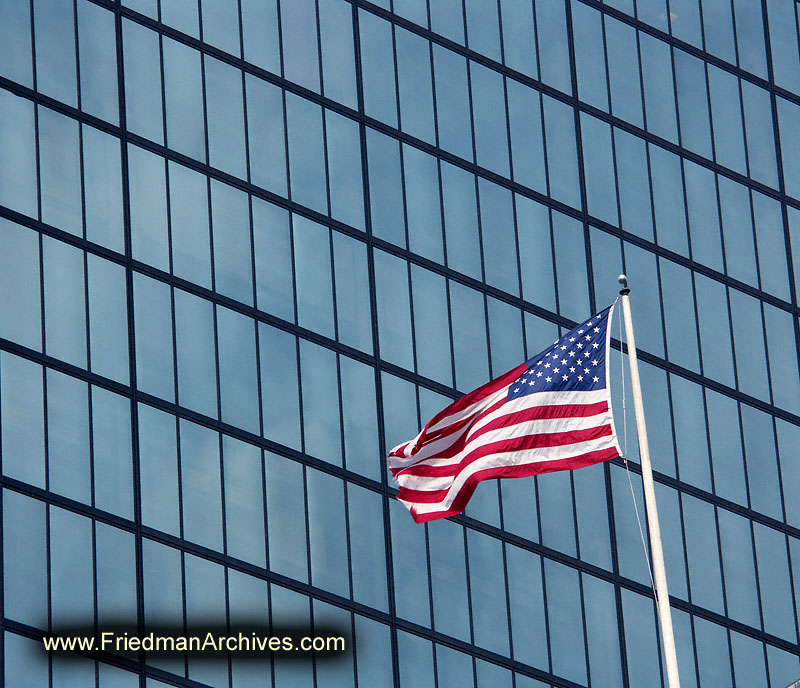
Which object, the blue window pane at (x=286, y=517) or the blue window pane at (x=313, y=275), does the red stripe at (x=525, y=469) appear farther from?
the blue window pane at (x=313, y=275)

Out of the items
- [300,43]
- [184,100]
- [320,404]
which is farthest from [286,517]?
[300,43]

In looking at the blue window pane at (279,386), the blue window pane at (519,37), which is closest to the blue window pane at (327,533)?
the blue window pane at (279,386)

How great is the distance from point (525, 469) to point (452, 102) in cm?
2687

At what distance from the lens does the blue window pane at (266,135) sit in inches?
1949

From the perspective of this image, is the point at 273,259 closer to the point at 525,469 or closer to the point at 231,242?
the point at 231,242

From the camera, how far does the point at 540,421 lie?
2602 centimetres

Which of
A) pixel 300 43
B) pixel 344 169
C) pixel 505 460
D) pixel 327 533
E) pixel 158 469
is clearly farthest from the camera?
pixel 300 43

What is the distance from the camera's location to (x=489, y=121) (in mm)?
52094

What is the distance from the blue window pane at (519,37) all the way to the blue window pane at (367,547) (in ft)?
42.5

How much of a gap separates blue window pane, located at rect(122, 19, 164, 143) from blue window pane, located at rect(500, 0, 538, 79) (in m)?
9.92

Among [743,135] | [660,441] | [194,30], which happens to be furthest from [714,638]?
[194,30]

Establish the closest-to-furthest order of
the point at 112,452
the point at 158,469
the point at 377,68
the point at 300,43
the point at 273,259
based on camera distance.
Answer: the point at 112,452
the point at 158,469
the point at 273,259
the point at 300,43
the point at 377,68

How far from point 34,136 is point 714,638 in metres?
21.8

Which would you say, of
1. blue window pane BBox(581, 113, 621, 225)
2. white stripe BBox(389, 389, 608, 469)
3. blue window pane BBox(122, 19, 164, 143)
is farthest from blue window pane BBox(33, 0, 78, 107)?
white stripe BBox(389, 389, 608, 469)
